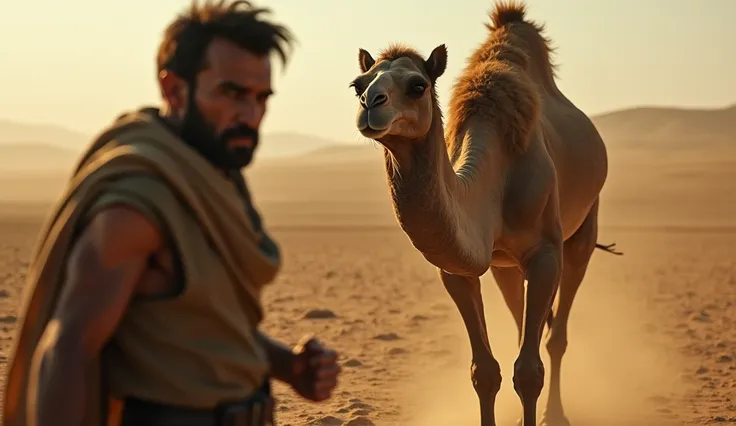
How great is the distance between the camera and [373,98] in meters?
5.24

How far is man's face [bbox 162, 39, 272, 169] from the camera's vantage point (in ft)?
8.36

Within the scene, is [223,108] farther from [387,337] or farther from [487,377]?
[387,337]

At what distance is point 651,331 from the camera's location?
12.1m

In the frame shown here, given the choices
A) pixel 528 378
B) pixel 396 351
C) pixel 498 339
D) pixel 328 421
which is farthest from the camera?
pixel 396 351

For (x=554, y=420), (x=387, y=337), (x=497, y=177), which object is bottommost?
(x=387, y=337)

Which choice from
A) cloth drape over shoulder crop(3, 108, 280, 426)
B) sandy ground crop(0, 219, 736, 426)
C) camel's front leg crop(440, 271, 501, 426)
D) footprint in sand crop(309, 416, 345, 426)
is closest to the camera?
cloth drape over shoulder crop(3, 108, 280, 426)

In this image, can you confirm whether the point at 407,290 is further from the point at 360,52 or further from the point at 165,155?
the point at 165,155

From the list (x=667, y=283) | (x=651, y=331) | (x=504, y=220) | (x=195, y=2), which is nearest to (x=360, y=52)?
(x=504, y=220)

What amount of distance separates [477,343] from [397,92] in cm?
193

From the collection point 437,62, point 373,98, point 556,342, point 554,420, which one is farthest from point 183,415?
point 556,342

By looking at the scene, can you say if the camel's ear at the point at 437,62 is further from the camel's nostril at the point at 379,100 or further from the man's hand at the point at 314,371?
the man's hand at the point at 314,371

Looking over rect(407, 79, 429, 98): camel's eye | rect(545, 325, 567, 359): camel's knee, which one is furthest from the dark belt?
rect(545, 325, 567, 359): camel's knee

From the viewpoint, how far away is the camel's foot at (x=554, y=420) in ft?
26.2

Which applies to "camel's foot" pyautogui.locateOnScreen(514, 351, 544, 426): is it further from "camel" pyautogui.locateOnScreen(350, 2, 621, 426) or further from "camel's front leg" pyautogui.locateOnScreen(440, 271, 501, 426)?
"camel's front leg" pyautogui.locateOnScreen(440, 271, 501, 426)
